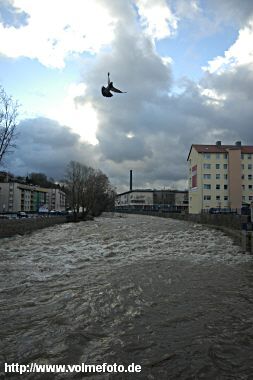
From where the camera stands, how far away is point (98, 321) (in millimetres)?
6723

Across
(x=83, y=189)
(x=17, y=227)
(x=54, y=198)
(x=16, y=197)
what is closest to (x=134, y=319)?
(x=17, y=227)

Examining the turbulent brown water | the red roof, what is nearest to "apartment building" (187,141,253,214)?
the red roof

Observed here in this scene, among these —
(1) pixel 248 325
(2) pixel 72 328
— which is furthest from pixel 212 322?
(2) pixel 72 328

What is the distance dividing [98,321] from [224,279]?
593 cm

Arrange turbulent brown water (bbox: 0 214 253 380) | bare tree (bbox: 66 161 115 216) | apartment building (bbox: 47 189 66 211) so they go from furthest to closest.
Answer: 1. apartment building (bbox: 47 189 66 211)
2. bare tree (bbox: 66 161 115 216)
3. turbulent brown water (bbox: 0 214 253 380)

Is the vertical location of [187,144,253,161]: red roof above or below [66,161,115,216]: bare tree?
above

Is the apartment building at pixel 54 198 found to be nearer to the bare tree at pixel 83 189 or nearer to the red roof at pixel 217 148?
the bare tree at pixel 83 189

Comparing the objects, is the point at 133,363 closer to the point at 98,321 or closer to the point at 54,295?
the point at 98,321

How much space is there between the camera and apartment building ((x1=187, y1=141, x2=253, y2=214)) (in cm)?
7550

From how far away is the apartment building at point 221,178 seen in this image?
7550 centimetres

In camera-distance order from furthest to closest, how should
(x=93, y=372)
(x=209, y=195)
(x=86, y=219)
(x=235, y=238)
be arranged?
(x=209, y=195) < (x=86, y=219) < (x=235, y=238) < (x=93, y=372)

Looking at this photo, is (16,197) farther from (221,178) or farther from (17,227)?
(17,227)

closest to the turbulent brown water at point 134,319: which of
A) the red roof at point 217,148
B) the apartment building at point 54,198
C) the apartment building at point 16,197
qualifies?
the red roof at point 217,148

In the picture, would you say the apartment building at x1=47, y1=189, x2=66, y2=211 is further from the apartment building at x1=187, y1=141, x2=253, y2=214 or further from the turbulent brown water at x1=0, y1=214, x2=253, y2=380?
the turbulent brown water at x1=0, y1=214, x2=253, y2=380
